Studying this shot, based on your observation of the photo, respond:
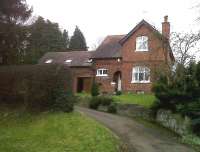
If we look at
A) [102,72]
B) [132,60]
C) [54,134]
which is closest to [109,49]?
[102,72]

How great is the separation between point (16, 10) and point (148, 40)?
15.4 metres

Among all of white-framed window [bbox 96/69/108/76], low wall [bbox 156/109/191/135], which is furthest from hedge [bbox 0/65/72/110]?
white-framed window [bbox 96/69/108/76]

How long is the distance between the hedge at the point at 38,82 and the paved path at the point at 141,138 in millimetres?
3636

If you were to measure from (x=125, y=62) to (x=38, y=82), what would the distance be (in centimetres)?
2422

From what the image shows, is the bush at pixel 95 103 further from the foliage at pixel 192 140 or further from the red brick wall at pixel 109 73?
the red brick wall at pixel 109 73

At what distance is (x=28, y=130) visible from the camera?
20328 millimetres

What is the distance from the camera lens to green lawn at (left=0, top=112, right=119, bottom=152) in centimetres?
1762

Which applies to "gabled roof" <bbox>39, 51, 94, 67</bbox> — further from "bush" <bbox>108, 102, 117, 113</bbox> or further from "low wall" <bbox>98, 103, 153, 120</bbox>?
"low wall" <bbox>98, 103, 153, 120</bbox>

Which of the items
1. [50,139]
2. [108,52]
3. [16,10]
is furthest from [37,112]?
[108,52]

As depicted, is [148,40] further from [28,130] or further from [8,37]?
[28,130]

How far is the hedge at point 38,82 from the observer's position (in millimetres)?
22688

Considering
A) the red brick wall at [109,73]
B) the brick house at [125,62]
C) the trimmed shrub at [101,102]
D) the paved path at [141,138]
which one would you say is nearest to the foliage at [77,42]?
the brick house at [125,62]

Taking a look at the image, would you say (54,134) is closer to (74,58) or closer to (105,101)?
(105,101)

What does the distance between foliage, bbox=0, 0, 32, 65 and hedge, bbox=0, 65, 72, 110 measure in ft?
26.8
